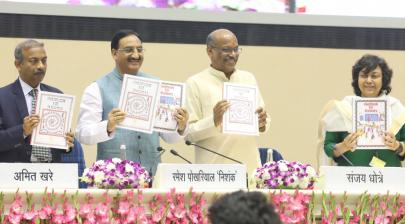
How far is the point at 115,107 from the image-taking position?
15.4ft

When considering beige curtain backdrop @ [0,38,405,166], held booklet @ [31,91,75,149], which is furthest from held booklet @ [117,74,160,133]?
beige curtain backdrop @ [0,38,405,166]

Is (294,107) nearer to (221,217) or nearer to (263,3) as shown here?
(263,3)

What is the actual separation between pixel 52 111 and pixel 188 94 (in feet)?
2.81

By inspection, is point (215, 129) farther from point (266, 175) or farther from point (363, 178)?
point (363, 178)

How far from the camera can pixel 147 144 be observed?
477 cm

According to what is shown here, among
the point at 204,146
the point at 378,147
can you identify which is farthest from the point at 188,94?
the point at 378,147

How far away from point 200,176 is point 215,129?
57 cm

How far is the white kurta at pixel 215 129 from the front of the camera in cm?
485

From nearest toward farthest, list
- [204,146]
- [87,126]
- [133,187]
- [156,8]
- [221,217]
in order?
[221,217] → [133,187] → [87,126] → [204,146] → [156,8]

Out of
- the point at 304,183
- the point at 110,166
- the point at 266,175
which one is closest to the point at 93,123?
the point at 110,166

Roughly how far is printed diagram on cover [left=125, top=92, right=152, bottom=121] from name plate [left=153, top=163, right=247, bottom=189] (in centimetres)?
32

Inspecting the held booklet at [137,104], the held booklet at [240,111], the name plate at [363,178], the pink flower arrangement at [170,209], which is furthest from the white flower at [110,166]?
the name plate at [363,178]

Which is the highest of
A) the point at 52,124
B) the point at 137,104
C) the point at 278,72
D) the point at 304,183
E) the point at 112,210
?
the point at 278,72

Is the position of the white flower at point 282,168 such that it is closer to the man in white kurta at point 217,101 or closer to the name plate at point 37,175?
the man in white kurta at point 217,101
